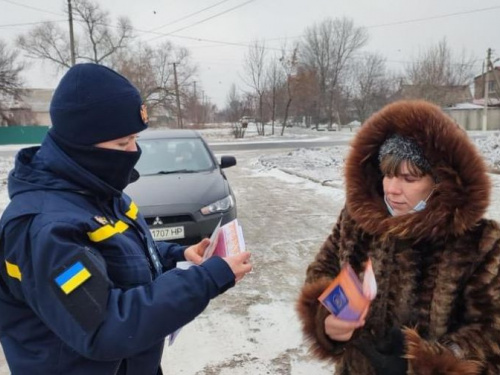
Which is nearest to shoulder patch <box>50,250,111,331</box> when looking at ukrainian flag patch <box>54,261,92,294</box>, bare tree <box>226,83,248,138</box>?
ukrainian flag patch <box>54,261,92,294</box>

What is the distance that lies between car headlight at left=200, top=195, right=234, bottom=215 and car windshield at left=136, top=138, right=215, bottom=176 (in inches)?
37.4

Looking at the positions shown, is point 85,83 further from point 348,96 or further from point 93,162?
point 348,96

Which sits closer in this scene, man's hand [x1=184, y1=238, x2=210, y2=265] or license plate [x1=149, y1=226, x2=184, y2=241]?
man's hand [x1=184, y1=238, x2=210, y2=265]

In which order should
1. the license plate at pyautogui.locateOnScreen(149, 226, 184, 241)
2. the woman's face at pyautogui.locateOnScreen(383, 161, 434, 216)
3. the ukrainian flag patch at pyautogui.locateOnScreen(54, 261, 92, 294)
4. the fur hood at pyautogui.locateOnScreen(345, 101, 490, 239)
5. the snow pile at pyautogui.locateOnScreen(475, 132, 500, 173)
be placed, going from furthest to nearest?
the snow pile at pyautogui.locateOnScreen(475, 132, 500, 173) < the license plate at pyautogui.locateOnScreen(149, 226, 184, 241) < the woman's face at pyautogui.locateOnScreen(383, 161, 434, 216) < the fur hood at pyautogui.locateOnScreen(345, 101, 490, 239) < the ukrainian flag patch at pyautogui.locateOnScreen(54, 261, 92, 294)

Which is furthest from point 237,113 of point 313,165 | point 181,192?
point 181,192

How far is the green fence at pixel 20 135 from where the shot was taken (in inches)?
1449

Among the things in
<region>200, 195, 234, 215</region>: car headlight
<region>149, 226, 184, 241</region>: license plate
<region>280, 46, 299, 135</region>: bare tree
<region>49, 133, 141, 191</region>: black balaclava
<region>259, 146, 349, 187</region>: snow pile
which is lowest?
<region>259, 146, 349, 187</region>: snow pile

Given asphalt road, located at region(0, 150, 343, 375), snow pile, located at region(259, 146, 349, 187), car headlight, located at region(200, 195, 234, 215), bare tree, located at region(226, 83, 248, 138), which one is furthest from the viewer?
bare tree, located at region(226, 83, 248, 138)

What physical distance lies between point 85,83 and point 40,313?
667 millimetres

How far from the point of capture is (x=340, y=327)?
4.69 ft

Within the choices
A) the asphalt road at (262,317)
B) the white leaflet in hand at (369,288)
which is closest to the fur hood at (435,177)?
the white leaflet in hand at (369,288)

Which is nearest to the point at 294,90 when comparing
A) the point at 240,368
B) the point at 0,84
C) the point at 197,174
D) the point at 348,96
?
the point at 348,96

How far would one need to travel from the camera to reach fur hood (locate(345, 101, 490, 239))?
57.9 inches

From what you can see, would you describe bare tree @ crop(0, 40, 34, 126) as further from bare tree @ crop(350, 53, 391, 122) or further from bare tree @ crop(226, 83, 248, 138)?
bare tree @ crop(350, 53, 391, 122)
